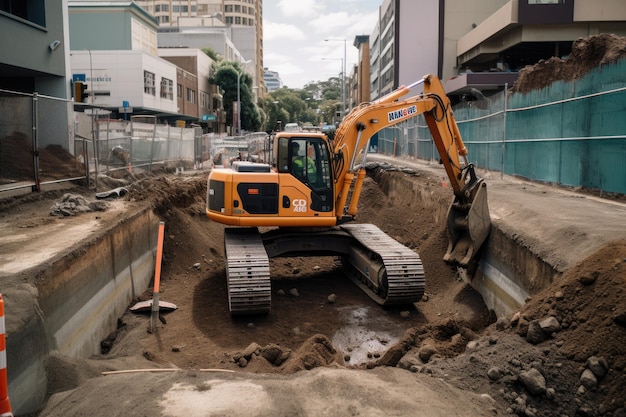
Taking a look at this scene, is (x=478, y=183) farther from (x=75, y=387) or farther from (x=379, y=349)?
(x=75, y=387)

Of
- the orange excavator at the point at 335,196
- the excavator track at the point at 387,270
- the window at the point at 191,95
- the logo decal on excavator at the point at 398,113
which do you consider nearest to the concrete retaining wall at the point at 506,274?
the orange excavator at the point at 335,196

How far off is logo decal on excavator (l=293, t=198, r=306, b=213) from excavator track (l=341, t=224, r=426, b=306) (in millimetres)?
1233

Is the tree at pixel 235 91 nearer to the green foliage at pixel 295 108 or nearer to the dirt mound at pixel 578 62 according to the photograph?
the green foliage at pixel 295 108

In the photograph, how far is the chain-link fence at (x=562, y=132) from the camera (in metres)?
11.5

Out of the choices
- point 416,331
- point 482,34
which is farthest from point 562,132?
point 482,34

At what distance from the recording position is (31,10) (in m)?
16.1

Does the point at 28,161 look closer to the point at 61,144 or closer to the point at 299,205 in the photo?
the point at 61,144

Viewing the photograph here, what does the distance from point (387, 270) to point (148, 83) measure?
117 feet

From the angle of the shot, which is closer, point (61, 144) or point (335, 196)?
point (335, 196)

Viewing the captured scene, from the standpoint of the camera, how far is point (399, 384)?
4863mm

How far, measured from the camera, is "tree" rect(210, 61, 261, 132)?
2478 inches

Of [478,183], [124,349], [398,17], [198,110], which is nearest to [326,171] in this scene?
[478,183]

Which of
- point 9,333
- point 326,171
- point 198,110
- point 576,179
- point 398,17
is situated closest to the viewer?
point 9,333

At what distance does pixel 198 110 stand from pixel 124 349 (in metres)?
53.1
